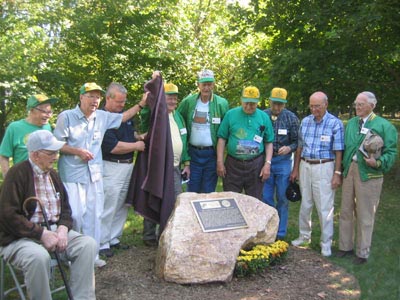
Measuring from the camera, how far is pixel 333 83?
953cm

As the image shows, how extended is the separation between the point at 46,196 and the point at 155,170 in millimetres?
1550

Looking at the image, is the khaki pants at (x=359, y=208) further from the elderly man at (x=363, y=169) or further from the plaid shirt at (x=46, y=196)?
the plaid shirt at (x=46, y=196)

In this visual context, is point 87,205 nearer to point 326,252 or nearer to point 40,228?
point 40,228

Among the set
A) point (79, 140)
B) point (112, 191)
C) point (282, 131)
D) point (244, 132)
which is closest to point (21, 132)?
point (79, 140)

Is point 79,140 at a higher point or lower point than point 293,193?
higher

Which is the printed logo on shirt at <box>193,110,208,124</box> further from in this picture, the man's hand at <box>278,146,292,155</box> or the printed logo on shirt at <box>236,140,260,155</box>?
the man's hand at <box>278,146,292,155</box>

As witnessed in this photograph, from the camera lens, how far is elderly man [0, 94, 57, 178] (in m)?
4.16

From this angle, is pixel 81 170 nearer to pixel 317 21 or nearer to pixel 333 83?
pixel 317 21

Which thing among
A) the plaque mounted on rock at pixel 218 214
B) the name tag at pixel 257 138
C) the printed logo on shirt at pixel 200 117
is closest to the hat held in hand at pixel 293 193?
the name tag at pixel 257 138

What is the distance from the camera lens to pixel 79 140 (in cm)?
436

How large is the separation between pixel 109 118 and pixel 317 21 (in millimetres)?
5496

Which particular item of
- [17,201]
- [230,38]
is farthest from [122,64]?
[17,201]

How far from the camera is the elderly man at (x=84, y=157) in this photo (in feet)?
14.2

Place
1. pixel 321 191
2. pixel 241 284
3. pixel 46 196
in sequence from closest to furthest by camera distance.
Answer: pixel 46 196, pixel 241 284, pixel 321 191
